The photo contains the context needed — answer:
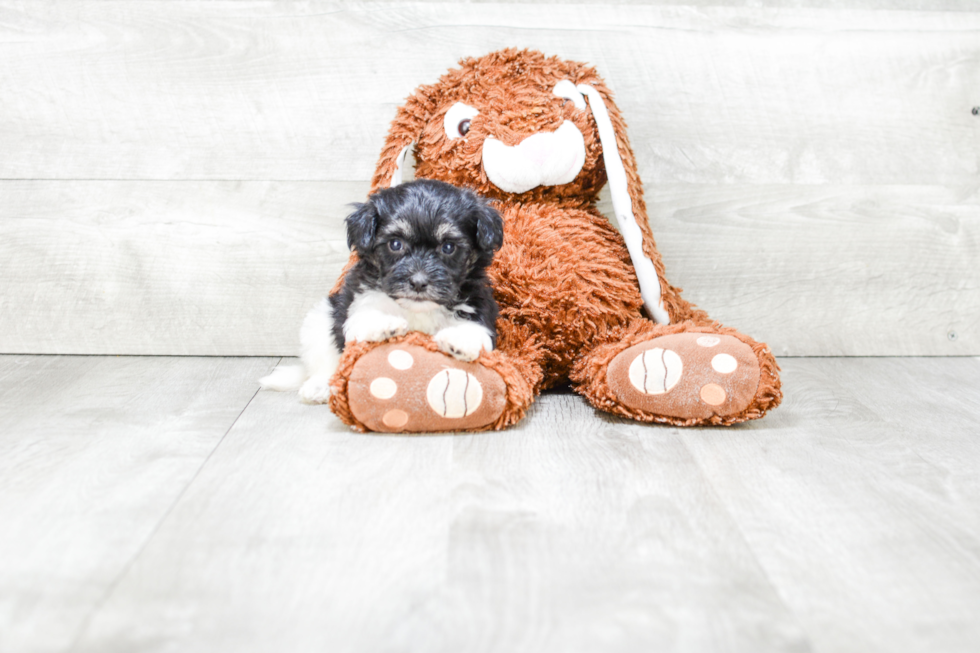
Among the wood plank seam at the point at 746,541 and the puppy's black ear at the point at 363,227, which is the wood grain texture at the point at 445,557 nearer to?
the wood plank seam at the point at 746,541

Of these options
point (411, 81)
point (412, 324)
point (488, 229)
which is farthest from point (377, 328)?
point (411, 81)

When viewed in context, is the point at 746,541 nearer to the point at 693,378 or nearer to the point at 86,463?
the point at 693,378

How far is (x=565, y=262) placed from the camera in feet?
6.27

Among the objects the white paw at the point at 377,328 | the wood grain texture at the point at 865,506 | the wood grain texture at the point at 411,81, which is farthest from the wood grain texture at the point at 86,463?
the wood grain texture at the point at 865,506

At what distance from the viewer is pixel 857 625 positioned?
978 millimetres

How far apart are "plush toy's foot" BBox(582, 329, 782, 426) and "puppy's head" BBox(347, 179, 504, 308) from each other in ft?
1.40

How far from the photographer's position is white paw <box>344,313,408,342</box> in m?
1.62

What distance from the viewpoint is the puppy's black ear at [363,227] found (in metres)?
1.61

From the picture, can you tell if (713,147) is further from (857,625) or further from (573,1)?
(857,625)

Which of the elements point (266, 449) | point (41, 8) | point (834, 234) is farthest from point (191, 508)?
point (834, 234)

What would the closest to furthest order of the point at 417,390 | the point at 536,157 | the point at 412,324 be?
the point at 417,390 < the point at 412,324 < the point at 536,157

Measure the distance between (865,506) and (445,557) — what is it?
754 millimetres

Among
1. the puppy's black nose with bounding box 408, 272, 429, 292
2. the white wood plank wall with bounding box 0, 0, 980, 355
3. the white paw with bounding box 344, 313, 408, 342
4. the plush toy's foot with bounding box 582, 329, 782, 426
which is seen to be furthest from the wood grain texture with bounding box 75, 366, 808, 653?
the white wood plank wall with bounding box 0, 0, 980, 355

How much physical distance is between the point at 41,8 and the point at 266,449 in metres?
1.58
